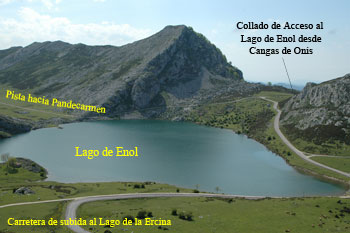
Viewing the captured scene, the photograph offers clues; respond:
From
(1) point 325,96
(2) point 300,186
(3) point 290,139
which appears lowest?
(2) point 300,186

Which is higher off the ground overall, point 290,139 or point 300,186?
point 290,139

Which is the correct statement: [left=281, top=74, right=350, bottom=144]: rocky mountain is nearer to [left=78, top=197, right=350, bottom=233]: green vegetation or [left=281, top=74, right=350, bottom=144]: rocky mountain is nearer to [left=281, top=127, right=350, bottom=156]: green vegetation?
[left=281, top=127, right=350, bottom=156]: green vegetation

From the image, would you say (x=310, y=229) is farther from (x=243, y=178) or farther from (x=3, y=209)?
(x=3, y=209)

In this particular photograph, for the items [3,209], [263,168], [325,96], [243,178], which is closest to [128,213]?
[3,209]

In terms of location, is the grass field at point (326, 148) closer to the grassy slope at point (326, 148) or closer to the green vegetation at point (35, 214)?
the grassy slope at point (326, 148)

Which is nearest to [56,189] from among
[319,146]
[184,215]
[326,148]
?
[184,215]
